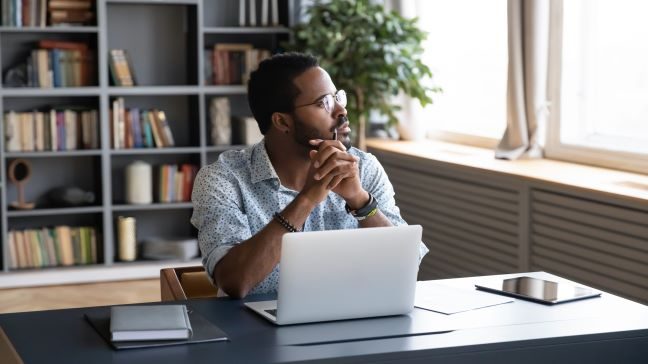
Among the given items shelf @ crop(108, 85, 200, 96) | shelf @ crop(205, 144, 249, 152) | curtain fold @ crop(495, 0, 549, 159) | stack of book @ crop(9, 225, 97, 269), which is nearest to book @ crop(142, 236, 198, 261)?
stack of book @ crop(9, 225, 97, 269)

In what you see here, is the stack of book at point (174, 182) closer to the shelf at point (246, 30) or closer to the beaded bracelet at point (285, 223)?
the shelf at point (246, 30)

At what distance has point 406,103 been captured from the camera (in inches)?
235

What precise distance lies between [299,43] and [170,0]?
0.80 meters

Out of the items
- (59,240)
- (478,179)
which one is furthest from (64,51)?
(478,179)

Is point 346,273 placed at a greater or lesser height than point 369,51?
lesser

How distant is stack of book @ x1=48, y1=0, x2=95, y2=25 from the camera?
18.5ft

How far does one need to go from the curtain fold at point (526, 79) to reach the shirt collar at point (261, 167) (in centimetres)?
230

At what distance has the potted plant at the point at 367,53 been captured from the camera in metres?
5.45

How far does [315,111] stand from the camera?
2.68 metres

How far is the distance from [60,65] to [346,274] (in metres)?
3.98

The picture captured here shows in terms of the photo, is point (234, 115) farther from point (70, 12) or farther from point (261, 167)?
point (261, 167)

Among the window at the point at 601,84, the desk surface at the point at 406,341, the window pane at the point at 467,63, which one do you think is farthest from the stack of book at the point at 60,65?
the desk surface at the point at 406,341

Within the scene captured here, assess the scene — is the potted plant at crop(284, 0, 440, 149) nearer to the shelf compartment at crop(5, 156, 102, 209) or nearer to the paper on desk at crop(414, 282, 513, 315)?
the shelf compartment at crop(5, 156, 102, 209)

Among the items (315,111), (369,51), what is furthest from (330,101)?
(369,51)
